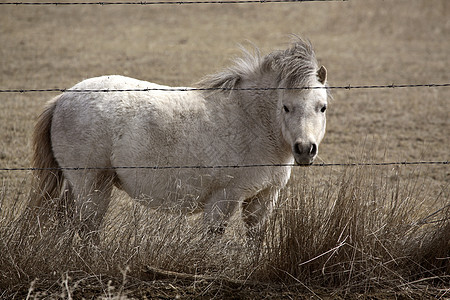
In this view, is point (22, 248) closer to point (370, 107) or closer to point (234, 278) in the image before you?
point (234, 278)

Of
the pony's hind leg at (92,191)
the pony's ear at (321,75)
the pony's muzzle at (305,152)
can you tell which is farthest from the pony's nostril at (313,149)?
the pony's hind leg at (92,191)

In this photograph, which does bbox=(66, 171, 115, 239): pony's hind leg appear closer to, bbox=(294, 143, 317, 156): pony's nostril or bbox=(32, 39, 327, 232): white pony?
bbox=(32, 39, 327, 232): white pony

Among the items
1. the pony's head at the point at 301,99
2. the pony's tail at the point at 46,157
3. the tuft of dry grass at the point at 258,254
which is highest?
the pony's head at the point at 301,99

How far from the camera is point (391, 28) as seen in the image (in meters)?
18.1

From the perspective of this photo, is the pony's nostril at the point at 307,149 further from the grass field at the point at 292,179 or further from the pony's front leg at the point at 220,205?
the pony's front leg at the point at 220,205

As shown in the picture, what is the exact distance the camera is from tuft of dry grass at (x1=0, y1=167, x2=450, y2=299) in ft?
12.9

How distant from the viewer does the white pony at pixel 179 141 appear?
489cm

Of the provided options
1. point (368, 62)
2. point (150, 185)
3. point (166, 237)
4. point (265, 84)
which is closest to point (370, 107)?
point (368, 62)

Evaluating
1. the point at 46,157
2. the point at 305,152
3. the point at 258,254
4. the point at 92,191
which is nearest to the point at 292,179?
the point at 305,152

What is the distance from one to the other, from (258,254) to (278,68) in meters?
1.74

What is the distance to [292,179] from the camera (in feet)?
14.5

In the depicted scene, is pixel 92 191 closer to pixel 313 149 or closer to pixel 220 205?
pixel 220 205

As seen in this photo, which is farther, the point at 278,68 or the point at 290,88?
the point at 278,68

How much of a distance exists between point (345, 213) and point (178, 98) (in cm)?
182
